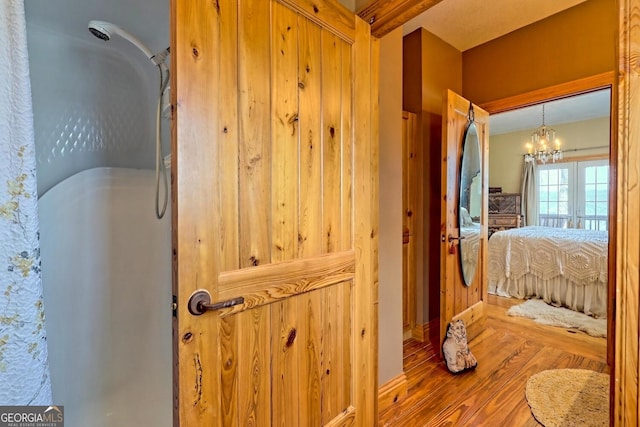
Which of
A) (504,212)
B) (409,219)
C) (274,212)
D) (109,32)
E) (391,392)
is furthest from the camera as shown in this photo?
(504,212)

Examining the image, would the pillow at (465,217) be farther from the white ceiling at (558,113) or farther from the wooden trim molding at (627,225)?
the white ceiling at (558,113)

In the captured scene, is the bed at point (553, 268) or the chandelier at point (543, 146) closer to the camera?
the bed at point (553, 268)

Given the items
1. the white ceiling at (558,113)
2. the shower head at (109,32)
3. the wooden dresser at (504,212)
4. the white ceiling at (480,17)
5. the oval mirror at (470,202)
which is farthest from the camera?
the wooden dresser at (504,212)

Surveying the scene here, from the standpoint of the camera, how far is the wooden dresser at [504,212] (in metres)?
6.43

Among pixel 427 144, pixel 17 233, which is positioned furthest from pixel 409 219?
pixel 17 233

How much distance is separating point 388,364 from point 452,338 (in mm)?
671

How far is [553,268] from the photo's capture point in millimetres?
3355

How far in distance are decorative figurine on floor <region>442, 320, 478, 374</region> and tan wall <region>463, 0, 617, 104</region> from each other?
89.2 inches

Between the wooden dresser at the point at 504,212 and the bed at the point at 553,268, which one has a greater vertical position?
the wooden dresser at the point at 504,212

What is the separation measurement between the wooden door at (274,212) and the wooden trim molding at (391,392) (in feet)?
1.19

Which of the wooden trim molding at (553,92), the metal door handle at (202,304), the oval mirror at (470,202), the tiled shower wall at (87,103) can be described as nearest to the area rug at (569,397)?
the oval mirror at (470,202)

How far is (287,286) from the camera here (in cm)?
104

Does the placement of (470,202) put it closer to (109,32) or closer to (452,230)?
(452,230)

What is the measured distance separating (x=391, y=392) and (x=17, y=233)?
75.9 inches
